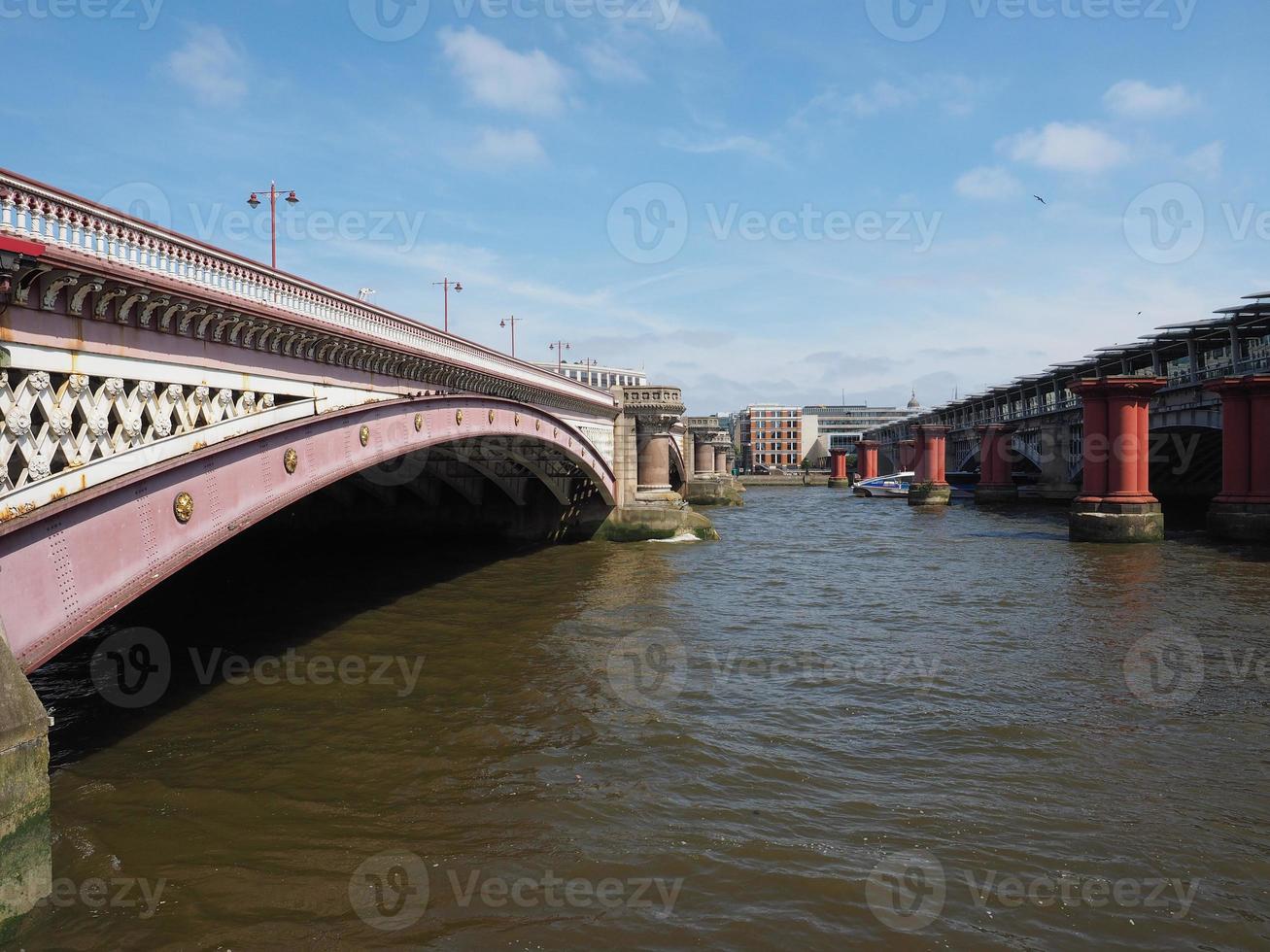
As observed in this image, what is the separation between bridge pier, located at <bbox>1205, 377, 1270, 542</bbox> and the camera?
26.8 metres

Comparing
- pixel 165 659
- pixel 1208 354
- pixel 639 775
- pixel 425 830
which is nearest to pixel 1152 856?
pixel 639 775

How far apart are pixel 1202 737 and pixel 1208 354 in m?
52.4

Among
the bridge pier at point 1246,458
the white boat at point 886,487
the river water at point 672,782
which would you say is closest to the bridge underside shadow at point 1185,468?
the bridge pier at point 1246,458

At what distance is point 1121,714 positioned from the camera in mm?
9547

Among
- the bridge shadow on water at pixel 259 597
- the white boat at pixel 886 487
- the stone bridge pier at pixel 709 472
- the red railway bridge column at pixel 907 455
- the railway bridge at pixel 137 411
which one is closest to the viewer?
the railway bridge at pixel 137 411

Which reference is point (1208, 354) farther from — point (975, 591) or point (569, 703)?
point (569, 703)

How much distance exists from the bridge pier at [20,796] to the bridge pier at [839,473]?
87.4 metres

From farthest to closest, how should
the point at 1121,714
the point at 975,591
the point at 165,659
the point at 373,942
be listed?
the point at 975,591 < the point at 165,659 < the point at 1121,714 < the point at 373,942

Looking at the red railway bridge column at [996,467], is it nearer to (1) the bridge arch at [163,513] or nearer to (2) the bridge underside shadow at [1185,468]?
(2) the bridge underside shadow at [1185,468]

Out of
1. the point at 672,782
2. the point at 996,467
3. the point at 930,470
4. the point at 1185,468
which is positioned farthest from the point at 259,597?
the point at 1185,468

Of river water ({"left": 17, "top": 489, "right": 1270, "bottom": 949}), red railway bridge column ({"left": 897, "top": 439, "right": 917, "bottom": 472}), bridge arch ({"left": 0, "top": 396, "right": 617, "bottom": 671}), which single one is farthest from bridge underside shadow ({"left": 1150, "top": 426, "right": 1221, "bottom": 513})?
bridge arch ({"left": 0, "top": 396, "right": 617, "bottom": 671})

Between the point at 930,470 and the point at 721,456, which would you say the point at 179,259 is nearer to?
the point at 930,470

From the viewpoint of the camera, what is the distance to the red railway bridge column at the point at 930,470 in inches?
2068

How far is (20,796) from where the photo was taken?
511cm
